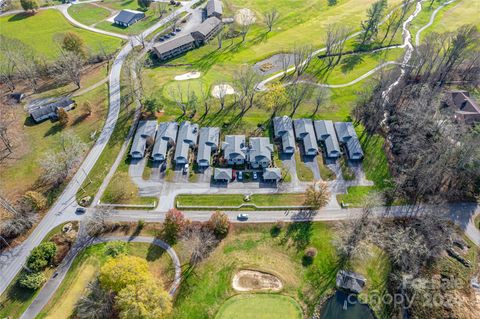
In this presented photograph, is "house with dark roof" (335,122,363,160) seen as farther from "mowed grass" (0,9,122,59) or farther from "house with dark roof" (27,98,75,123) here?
"mowed grass" (0,9,122,59)

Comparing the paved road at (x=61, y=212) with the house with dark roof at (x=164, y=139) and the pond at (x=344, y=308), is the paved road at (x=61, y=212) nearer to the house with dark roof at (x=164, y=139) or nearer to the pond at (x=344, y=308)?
the house with dark roof at (x=164, y=139)

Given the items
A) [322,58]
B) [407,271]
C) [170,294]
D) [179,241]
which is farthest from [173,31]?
[407,271]

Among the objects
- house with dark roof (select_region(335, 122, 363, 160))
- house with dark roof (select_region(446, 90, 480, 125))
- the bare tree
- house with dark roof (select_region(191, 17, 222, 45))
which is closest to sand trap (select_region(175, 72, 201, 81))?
house with dark roof (select_region(191, 17, 222, 45))

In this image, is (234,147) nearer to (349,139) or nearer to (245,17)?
(349,139)

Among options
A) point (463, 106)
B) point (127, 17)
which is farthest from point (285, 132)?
point (127, 17)

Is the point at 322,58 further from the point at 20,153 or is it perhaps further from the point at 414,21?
the point at 20,153

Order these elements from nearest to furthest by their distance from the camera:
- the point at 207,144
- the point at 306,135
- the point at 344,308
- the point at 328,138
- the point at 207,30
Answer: the point at 344,308 < the point at 207,144 < the point at 328,138 < the point at 306,135 < the point at 207,30
